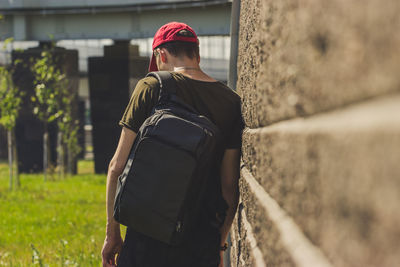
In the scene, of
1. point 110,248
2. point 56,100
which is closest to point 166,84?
point 110,248

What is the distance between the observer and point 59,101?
45.3ft

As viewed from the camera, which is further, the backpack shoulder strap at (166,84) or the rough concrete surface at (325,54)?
the backpack shoulder strap at (166,84)

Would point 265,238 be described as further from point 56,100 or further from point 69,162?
point 69,162

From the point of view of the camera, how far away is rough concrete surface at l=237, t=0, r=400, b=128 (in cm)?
56

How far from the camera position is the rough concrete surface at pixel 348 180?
53 cm

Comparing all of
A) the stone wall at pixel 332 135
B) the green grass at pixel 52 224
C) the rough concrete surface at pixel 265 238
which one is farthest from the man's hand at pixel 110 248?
the green grass at pixel 52 224

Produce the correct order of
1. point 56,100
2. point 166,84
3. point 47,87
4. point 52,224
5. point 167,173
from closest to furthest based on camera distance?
1. point 167,173
2. point 166,84
3. point 52,224
4. point 56,100
5. point 47,87

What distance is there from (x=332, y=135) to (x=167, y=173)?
1.24 metres

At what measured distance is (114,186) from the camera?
2.23 metres

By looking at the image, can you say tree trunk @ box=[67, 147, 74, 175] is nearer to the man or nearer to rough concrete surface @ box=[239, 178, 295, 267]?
the man

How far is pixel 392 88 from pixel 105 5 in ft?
42.9

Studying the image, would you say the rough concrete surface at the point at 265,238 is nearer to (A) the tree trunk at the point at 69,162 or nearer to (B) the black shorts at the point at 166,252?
(B) the black shorts at the point at 166,252

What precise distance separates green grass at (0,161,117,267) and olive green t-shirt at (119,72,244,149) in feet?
7.41

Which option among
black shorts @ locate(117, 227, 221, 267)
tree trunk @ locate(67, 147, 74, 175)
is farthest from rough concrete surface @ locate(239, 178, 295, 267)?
tree trunk @ locate(67, 147, 74, 175)
